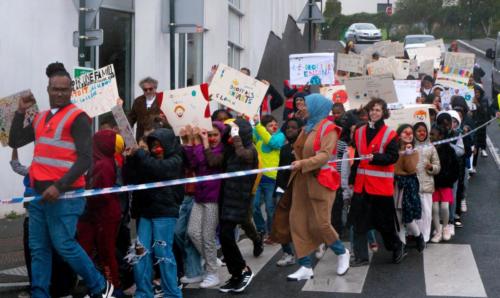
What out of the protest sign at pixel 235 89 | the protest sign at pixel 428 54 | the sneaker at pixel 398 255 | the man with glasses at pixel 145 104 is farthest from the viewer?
the protest sign at pixel 428 54

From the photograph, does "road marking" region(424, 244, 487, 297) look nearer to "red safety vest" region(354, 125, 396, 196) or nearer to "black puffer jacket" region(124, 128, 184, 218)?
"red safety vest" region(354, 125, 396, 196)

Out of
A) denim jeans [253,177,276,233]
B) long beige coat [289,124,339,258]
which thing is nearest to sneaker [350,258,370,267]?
long beige coat [289,124,339,258]

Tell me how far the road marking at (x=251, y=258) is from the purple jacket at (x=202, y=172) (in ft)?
2.85

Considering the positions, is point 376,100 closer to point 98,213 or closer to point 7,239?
point 98,213

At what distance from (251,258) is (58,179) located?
11.5 ft

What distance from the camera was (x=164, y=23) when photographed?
15.1 metres

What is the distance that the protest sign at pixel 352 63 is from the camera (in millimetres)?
17750

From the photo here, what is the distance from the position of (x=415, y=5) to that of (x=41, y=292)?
64.2m

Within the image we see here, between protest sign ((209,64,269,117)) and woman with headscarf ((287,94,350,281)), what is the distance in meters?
1.41

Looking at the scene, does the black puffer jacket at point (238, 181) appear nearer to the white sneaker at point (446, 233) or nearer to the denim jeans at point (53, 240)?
the denim jeans at point (53, 240)

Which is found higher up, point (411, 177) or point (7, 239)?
point (411, 177)

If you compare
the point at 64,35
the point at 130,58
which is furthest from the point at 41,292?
the point at 130,58

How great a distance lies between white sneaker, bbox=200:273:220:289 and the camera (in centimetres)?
834

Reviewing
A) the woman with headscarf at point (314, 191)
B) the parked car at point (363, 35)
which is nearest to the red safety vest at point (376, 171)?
the woman with headscarf at point (314, 191)
